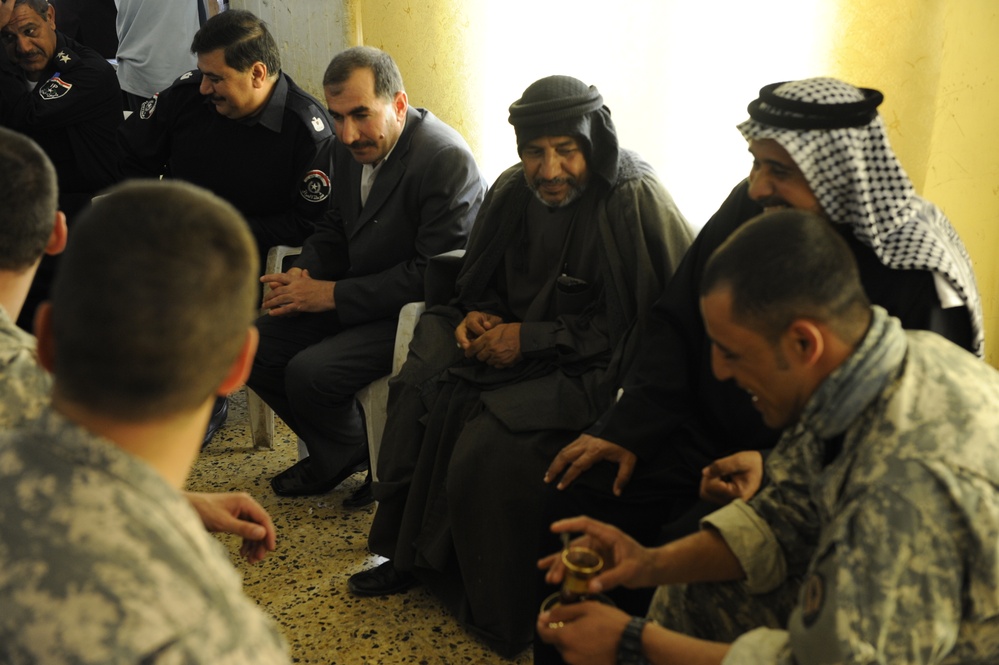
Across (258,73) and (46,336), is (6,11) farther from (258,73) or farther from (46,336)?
(46,336)

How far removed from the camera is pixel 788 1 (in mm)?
3098

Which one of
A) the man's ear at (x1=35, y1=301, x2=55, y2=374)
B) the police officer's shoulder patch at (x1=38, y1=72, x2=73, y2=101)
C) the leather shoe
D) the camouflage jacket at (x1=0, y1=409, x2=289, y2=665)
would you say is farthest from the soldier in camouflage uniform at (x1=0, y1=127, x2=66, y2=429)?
the police officer's shoulder patch at (x1=38, y1=72, x2=73, y2=101)

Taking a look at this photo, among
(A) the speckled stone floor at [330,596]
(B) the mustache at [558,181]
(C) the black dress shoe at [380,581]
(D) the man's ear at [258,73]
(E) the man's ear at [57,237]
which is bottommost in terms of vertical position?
(A) the speckled stone floor at [330,596]

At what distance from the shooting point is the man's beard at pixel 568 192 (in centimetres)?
272

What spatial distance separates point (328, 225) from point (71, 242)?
8.54ft

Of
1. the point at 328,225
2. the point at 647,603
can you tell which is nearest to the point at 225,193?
the point at 328,225

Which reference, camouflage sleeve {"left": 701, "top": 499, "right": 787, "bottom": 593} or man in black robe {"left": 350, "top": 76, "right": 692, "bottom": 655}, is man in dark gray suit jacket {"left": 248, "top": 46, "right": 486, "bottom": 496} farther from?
camouflage sleeve {"left": 701, "top": 499, "right": 787, "bottom": 593}

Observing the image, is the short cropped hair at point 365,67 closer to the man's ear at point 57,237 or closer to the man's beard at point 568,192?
the man's beard at point 568,192

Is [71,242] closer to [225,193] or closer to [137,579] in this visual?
[137,579]

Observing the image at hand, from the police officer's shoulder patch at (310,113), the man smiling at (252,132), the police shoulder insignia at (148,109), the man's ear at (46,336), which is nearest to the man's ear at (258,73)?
the man smiling at (252,132)

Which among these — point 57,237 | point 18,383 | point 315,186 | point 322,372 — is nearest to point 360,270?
point 322,372

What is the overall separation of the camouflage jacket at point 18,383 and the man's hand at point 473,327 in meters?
1.40

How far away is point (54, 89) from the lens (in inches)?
174

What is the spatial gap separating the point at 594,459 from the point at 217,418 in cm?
230
